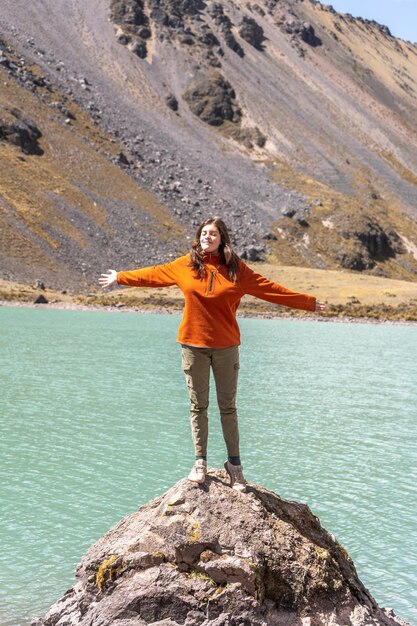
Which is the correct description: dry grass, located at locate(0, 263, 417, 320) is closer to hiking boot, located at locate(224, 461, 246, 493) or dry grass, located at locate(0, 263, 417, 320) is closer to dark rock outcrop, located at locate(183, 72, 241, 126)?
hiking boot, located at locate(224, 461, 246, 493)

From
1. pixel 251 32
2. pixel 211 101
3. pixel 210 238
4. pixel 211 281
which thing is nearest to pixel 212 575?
pixel 211 281

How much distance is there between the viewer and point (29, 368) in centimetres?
2628

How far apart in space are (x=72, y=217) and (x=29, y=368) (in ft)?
234

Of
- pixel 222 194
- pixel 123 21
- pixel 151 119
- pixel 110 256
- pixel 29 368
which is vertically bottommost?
pixel 29 368

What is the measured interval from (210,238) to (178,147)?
123 meters

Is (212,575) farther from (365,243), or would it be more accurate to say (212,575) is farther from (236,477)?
(365,243)

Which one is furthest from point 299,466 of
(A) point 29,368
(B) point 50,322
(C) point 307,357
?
(B) point 50,322

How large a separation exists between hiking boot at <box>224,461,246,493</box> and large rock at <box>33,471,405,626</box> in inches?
3.4

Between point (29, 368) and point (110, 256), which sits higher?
point (110, 256)

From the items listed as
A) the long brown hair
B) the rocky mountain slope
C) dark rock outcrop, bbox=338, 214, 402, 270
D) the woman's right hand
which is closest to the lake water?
the woman's right hand

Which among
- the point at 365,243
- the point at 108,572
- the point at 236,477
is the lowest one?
the point at 108,572

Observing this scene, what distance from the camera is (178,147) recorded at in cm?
12656

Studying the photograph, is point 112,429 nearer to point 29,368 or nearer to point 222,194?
point 29,368

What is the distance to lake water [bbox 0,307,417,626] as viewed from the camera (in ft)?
29.5
